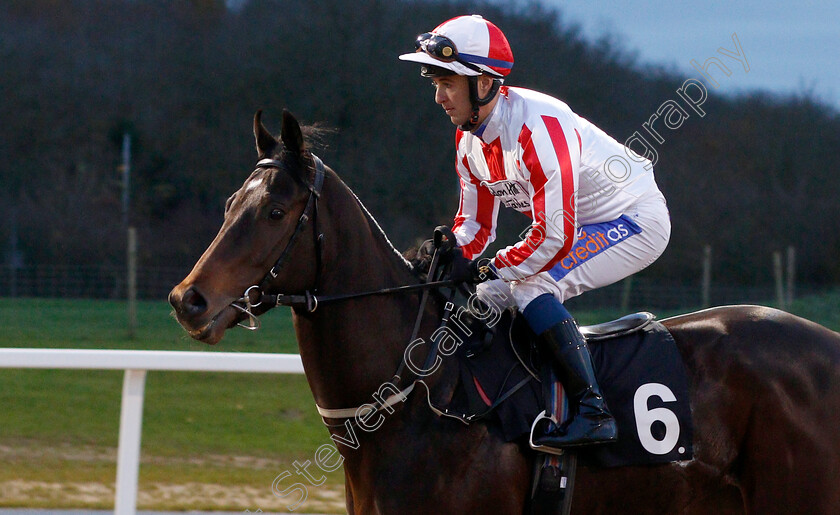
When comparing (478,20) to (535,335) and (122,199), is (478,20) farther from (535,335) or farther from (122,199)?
Result: (122,199)

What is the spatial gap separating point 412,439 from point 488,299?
473mm

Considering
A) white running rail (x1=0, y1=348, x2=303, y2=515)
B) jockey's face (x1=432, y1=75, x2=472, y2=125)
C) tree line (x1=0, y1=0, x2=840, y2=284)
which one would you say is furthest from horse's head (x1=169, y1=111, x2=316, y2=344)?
tree line (x1=0, y1=0, x2=840, y2=284)

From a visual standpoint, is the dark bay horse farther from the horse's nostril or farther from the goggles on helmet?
the goggles on helmet

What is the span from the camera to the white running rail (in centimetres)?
336

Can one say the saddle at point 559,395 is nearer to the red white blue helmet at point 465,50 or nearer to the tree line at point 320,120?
the red white blue helmet at point 465,50

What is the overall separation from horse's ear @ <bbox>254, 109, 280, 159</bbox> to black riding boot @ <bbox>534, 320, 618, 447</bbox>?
34.7 inches

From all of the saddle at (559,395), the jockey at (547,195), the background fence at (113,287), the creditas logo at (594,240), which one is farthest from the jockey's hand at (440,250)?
the background fence at (113,287)

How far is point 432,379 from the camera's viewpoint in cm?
243

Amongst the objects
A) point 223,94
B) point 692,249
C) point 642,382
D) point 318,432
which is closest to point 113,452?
point 318,432

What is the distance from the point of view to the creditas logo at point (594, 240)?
266 centimetres

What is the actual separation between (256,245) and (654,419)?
1.18 metres

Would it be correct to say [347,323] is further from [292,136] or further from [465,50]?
[465,50]

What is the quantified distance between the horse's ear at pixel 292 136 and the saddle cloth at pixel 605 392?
0.71 metres

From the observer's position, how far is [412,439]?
7.70ft
